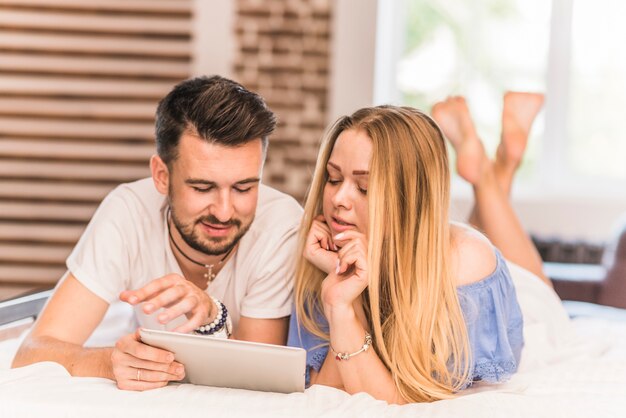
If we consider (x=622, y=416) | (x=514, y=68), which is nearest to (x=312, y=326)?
(x=622, y=416)

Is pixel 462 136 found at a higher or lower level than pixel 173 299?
higher

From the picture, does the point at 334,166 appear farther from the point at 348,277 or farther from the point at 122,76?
the point at 122,76

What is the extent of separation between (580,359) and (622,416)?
543mm

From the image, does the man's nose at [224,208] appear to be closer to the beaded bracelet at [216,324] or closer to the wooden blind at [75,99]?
the beaded bracelet at [216,324]

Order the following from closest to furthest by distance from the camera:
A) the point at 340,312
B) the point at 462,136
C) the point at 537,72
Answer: the point at 340,312
the point at 462,136
the point at 537,72

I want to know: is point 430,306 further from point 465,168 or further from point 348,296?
point 465,168

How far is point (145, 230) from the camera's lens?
2.26m

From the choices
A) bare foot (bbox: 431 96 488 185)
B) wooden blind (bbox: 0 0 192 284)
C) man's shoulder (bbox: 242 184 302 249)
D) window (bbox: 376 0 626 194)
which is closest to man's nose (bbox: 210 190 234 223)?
man's shoulder (bbox: 242 184 302 249)

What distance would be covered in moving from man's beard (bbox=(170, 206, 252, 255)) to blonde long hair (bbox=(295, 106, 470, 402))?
1.22ft

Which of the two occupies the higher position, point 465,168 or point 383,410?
point 465,168

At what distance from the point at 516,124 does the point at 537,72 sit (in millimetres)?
1890

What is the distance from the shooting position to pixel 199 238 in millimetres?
2127

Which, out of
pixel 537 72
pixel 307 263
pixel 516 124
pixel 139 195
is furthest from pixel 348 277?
pixel 537 72

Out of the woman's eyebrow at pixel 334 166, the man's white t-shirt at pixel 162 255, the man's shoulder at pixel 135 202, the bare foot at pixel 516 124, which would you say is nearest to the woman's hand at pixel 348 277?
the woman's eyebrow at pixel 334 166
